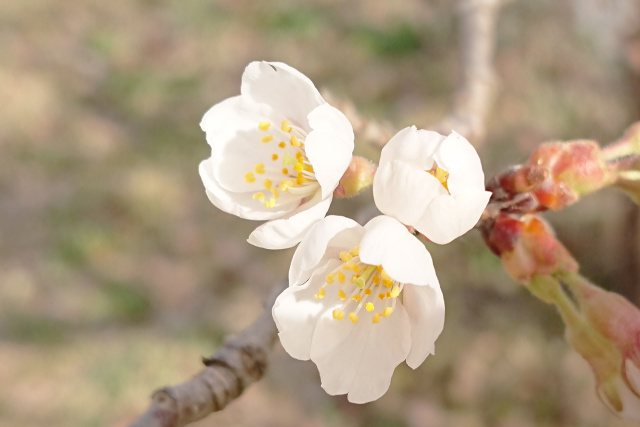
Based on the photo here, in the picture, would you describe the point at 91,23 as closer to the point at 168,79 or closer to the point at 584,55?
the point at 168,79

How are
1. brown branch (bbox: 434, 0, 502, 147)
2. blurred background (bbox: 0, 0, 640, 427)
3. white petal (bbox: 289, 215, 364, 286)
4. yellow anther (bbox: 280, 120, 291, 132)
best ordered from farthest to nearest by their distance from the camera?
blurred background (bbox: 0, 0, 640, 427) < brown branch (bbox: 434, 0, 502, 147) < yellow anther (bbox: 280, 120, 291, 132) < white petal (bbox: 289, 215, 364, 286)

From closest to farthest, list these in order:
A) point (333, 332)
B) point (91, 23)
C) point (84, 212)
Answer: point (333, 332)
point (84, 212)
point (91, 23)

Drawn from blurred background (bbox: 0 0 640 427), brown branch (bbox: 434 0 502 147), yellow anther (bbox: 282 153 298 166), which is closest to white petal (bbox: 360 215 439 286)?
yellow anther (bbox: 282 153 298 166)

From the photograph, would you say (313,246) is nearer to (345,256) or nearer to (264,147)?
(345,256)

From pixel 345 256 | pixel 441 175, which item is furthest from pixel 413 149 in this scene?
pixel 345 256

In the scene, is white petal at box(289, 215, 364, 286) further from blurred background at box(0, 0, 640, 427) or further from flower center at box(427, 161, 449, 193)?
blurred background at box(0, 0, 640, 427)

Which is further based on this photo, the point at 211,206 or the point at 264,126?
the point at 211,206

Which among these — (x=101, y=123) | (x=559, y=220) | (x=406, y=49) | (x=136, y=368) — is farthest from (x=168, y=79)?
(x=559, y=220)
